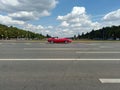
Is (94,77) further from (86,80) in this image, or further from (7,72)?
(7,72)

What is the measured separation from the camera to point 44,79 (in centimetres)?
710

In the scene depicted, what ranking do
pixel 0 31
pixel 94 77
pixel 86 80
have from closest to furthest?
pixel 86 80 < pixel 94 77 < pixel 0 31

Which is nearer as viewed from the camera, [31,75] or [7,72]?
[31,75]

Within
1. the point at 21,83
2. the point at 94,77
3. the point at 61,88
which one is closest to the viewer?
the point at 61,88

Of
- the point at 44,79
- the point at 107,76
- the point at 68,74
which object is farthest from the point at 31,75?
the point at 107,76

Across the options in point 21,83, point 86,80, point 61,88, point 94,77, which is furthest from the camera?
point 94,77

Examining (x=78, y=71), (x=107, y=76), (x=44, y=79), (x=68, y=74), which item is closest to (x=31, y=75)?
(x=44, y=79)

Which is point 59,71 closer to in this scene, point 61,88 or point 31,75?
point 31,75

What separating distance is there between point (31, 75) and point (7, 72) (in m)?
1.09

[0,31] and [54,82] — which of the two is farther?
[0,31]

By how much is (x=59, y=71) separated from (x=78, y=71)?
73 centimetres

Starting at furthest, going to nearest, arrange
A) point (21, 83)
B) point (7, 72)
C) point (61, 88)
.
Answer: point (7, 72) < point (21, 83) < point (61, 88)

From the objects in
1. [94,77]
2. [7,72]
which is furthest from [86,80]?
[7,72]

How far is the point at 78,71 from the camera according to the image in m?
8.47
